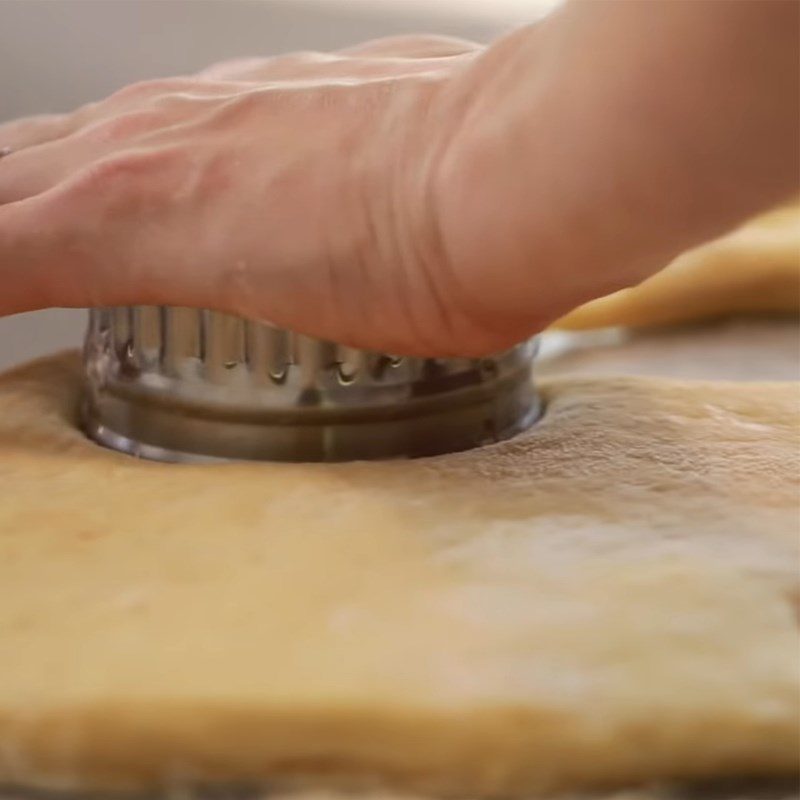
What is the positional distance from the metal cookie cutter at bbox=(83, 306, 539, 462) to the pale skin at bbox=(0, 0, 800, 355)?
0.12ft

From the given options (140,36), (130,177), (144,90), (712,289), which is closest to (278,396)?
(130,177)

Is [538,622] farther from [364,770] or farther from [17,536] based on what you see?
[17,536]

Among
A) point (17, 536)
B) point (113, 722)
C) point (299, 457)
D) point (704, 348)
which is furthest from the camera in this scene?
point (704, 348)

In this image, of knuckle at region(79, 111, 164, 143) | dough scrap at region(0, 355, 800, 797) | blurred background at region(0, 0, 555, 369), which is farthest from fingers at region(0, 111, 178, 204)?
blurred background at region(0, 0, 555, 369)

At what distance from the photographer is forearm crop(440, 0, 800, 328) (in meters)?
0.40

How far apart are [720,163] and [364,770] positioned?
0.25m

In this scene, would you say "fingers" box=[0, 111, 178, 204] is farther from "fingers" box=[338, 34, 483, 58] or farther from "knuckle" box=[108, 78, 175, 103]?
"fingers" box=[338, 34, 483, 58]

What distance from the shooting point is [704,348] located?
956mm

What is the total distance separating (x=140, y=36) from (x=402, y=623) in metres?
0.87

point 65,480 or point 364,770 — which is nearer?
point 364,770

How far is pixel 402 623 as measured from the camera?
0.43 m

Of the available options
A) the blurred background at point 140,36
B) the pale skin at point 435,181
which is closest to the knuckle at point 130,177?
the pale skin at point 435,181

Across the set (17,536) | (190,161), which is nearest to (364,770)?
(17,536)

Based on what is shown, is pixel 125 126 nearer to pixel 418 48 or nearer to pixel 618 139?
pixel 418 48
